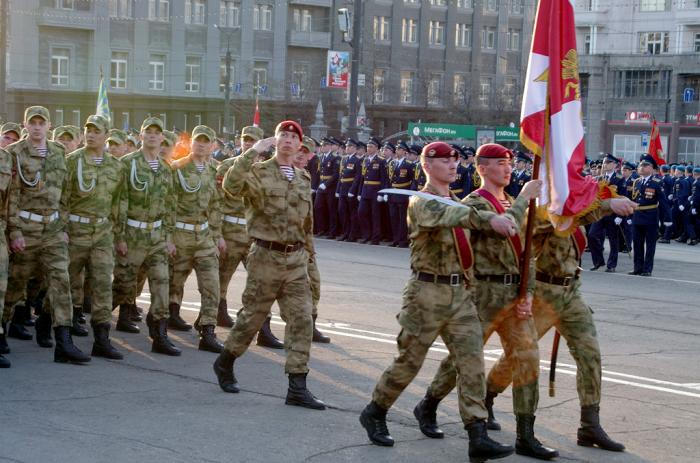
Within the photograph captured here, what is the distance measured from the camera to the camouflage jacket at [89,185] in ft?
35.1

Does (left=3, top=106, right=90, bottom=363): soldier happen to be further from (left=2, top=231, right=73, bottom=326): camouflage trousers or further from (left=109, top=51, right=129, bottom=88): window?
(left=109, top=51, right=129, bottom=88): window

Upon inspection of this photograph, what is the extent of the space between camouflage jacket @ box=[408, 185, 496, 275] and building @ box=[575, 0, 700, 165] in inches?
2566

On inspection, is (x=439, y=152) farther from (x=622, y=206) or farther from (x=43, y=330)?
(x=43, y=330)

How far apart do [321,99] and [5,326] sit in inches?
2434

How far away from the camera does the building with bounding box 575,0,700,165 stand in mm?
74438

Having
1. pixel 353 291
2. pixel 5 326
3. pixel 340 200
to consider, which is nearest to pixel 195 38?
pixel 340 200

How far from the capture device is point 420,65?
80.5 metres

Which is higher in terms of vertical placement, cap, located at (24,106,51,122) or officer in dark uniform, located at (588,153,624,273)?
cap, located at (24,106,51,122)

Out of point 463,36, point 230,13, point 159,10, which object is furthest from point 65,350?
point 463,36

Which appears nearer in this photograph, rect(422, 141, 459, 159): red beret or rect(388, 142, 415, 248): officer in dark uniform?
rect(422, 141, 459, 159): red beret

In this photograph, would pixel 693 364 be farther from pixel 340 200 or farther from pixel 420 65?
pixel 420 65

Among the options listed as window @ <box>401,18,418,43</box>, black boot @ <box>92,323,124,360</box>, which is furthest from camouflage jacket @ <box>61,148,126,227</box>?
window @ <box>401,18,418,43</box>

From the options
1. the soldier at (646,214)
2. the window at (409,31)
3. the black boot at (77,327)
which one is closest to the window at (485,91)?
the window at (409,31)

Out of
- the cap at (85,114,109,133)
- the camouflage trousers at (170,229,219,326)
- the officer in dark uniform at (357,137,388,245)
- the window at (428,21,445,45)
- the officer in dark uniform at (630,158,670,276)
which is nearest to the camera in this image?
the cap at (85,114,109,133)
